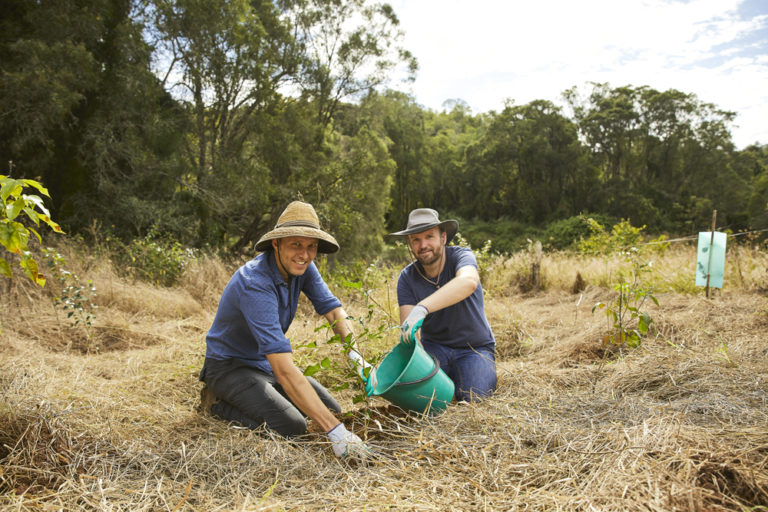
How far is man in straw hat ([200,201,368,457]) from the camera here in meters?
2.06

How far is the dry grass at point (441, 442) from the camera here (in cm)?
148

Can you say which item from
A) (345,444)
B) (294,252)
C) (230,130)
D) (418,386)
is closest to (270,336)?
(294,252)

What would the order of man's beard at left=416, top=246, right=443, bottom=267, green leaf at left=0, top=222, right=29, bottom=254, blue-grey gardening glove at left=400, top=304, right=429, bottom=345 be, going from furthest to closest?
man's beard at left=416, top=246, right=443, bottom=267, blue-grey gardening glove at left=400, top=304, right=429, bottom=345, green leaf at left=0, top=222, right=29, bottom=254

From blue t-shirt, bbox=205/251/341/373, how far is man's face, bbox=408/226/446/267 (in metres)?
0.63

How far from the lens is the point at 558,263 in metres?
8.12

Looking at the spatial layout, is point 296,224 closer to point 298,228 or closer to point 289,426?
point 298,228

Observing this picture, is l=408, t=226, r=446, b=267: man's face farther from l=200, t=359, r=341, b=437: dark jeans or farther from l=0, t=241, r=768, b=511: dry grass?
l=200, t=359, r=341, b=437: dark jeans

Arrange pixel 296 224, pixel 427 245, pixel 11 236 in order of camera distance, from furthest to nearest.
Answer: pixel 427 245 → pixel 296 224 → pixel 11 236

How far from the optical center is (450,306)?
9.66 feet

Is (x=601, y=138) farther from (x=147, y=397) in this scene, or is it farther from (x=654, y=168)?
(x=147, y=397)

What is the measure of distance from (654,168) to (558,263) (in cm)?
2354

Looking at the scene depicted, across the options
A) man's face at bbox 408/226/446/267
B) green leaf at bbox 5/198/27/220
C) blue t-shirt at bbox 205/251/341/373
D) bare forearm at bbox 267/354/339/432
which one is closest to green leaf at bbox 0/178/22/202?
green leaf at bbox 5/198/27/220

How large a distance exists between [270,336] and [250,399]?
0.47 metres

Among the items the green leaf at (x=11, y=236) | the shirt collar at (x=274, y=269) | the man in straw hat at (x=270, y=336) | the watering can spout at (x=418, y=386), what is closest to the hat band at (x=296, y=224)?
the man in straw hat at (x=270, y=336)
